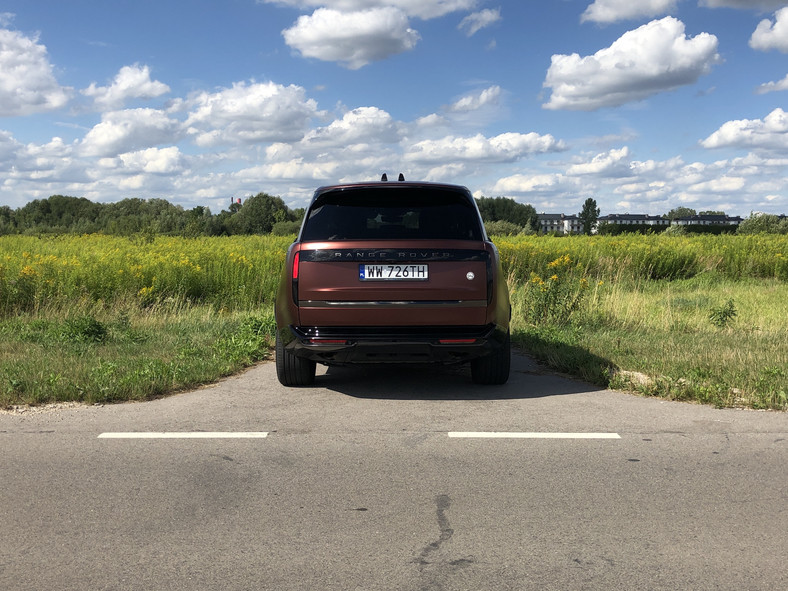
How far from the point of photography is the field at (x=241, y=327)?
675 cm

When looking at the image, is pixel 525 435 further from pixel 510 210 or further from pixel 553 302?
pixel 510 210

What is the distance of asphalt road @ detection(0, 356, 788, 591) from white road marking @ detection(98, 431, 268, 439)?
0.04 meters

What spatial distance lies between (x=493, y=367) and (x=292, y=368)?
1.89 m

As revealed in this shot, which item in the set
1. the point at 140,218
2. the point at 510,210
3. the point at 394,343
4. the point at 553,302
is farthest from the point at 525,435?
the point at 510,210

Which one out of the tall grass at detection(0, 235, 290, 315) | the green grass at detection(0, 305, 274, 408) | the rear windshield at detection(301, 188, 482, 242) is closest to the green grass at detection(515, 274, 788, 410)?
the rear windshield at detection(301, 188, 482, 242)

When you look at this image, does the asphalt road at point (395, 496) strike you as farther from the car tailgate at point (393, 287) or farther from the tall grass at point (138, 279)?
the tall grass at point (138, 279)

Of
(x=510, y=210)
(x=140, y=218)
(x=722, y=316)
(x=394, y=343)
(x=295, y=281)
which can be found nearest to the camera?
(x=394, y=343)

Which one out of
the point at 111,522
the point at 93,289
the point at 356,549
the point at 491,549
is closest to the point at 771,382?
the point at 491,549

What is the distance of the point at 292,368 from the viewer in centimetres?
694

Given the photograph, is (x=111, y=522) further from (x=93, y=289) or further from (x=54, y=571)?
(x=93, y=289)

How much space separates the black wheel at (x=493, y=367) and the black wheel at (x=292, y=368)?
1585mm

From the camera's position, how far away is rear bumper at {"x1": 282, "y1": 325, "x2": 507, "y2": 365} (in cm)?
608

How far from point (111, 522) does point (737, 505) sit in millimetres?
3166

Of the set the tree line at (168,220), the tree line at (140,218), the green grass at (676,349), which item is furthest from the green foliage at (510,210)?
the green grass at (676,349)
